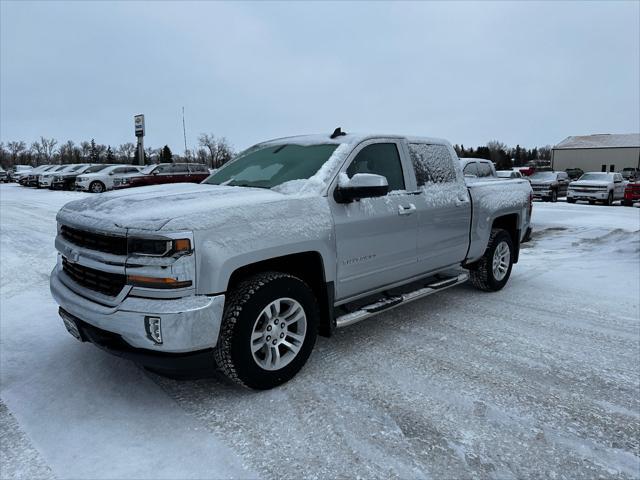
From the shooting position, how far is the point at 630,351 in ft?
13.4

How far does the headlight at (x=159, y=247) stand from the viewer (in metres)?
2.77

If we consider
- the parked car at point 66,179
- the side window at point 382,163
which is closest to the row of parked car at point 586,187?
the side window at point 382,163

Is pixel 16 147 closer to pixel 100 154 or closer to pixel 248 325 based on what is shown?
pixel 100 154

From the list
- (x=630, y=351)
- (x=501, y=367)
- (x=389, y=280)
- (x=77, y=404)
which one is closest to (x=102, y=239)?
(x=77, y=404)

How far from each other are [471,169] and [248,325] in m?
12.2

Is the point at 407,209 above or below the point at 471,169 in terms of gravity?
below

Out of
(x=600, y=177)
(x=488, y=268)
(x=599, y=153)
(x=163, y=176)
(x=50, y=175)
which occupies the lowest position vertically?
(x=488, y=268)

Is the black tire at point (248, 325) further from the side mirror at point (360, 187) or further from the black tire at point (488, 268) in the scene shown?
the black tire at point (488, 268)

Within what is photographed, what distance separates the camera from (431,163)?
4.85 m

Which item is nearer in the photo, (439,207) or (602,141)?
(439,207)

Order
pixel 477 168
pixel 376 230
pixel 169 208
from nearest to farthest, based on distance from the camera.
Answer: pixel 169 208 → pixel 376 230 → pixel 477 168

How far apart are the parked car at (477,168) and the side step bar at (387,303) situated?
9254 millimetres

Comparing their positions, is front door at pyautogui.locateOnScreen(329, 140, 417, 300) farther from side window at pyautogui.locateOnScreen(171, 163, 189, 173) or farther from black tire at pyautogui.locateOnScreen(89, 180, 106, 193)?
black tire at pyautogui.locateOnScreen(89, 180, 106, 193)

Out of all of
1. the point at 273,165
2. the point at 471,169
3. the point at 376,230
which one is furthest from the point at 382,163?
the point at 471,169
